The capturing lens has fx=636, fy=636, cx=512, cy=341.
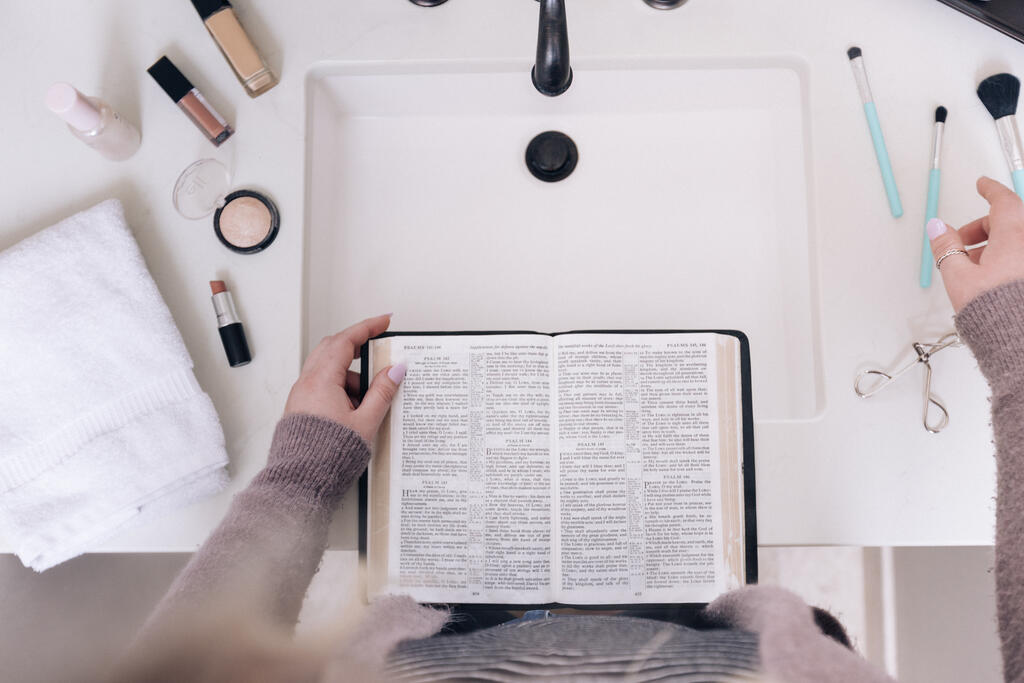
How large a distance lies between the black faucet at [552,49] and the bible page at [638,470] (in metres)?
0.26

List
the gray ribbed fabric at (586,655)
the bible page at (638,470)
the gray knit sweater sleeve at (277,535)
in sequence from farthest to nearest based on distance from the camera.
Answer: the bible page at (638,470) → the gray knit sweater sleeve at (277,535) → the gray ribbed fabric at (586,655)

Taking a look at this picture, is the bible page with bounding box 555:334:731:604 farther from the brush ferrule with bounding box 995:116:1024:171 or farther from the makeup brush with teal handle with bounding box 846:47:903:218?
the brush ferrule with bounding box 995:116:1024:171

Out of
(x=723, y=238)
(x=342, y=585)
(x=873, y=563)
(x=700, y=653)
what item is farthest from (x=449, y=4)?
(x=873, y=563)

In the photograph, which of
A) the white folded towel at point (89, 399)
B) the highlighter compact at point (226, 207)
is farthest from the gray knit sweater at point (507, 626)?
the highlighter compact at point (226, 207)

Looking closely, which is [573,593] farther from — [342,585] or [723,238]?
[342,585]

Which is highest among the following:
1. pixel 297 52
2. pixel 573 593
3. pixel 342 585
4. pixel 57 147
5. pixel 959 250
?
pixel 297 52

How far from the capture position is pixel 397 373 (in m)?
0.66

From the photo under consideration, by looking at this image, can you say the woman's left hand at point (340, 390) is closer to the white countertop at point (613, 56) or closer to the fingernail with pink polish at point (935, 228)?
the white countertop at point (613, 56)

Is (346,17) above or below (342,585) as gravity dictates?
above

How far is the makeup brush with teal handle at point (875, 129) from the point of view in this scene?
676mm

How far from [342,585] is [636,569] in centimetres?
84

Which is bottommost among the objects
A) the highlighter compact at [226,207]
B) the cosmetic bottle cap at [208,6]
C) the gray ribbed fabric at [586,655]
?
the gray ribbed fabric at [586,655]

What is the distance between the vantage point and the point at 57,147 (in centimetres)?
70

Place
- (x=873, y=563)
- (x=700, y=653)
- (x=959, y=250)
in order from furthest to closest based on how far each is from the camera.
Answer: (x=873, y=563) → (x=959, y=250) → (x=700, y=653)
